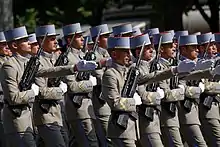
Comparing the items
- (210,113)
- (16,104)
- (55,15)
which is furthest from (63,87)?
(55,15)

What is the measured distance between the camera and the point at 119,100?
8.81 m

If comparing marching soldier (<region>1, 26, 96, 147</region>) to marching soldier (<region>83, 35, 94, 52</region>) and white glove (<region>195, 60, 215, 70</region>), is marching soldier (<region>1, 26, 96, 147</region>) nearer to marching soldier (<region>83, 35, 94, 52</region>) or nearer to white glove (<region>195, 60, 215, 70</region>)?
white glove (<region>195, 60, 215, 70</region>)

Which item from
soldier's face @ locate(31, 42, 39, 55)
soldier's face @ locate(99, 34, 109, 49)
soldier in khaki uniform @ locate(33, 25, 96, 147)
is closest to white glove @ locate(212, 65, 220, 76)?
soldier in khaki uniform @ locate(33, 25, 96, 147)

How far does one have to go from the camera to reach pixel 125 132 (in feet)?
29.1

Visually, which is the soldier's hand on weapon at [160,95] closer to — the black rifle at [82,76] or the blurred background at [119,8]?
the black rifle at [82,76]

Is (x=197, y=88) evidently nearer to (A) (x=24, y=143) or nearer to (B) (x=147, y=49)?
(B) (x=147, y=49)

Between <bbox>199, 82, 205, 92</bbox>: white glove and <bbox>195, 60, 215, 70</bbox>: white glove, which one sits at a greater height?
<bbox>195, 60, 215, 70</bbox>: white glove

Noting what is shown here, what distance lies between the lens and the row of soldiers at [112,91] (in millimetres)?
8977

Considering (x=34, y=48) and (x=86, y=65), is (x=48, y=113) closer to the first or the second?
(x=34, y=48)

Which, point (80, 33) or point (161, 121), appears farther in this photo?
point (80, 33)

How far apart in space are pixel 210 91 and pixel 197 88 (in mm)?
431

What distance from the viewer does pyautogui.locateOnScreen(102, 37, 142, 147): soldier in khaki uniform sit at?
881cm

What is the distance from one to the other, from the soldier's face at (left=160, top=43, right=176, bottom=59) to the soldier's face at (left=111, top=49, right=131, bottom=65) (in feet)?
4.40

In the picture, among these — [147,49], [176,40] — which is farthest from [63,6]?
[147,49]
